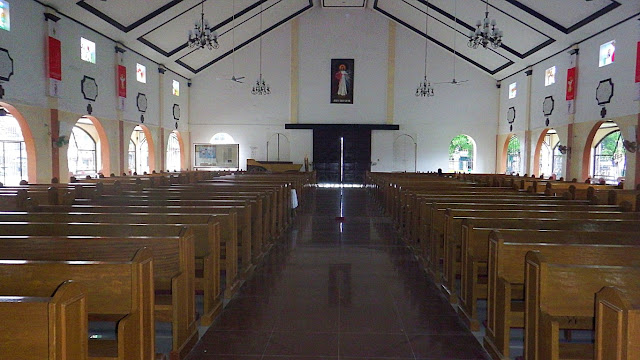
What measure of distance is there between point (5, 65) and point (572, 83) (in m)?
15.1

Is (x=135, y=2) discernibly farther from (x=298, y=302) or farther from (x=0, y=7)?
(x=298, y=302)

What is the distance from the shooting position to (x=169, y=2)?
13875mm

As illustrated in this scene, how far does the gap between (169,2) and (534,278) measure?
46.5ft

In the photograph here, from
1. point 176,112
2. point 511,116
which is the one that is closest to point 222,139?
point 176,112

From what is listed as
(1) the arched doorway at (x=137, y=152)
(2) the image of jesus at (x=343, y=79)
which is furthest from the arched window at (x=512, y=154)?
(1) the arched doorway at (x=137, y=152)

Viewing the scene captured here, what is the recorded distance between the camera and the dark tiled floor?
3.07 m

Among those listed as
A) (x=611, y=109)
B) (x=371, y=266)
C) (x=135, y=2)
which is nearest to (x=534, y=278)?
(x=371, y=266)

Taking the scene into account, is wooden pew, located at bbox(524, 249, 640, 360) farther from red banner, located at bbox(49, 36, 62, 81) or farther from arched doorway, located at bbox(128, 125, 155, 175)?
arched doorway, located at bbox(128, 125, 155, 175)

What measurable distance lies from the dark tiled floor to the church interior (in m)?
0.03

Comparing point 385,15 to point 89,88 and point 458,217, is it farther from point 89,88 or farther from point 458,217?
point 458,217

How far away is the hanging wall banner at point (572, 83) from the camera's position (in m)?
14.0

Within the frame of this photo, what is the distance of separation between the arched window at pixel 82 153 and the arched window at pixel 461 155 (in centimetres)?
1700

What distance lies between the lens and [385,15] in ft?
68.3

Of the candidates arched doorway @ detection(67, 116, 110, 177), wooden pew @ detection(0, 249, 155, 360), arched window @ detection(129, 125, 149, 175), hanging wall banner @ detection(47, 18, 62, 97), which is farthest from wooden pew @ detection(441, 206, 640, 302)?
arched window @ detection(129, 125, 149, 175)
